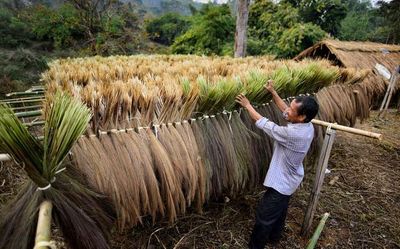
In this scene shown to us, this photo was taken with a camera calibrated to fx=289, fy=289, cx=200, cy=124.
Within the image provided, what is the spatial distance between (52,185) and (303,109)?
1662 mm

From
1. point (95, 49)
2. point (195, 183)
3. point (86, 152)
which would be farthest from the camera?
point (95, 49)

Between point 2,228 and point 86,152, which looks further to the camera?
point 86,152

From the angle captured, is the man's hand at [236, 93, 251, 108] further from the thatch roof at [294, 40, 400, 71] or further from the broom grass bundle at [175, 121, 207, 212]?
the thatch roof at [294, 40, 400, 71]

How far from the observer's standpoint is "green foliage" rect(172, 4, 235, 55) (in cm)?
1132

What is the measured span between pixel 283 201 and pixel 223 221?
68 cm

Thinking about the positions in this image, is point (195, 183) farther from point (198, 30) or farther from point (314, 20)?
point (314, 20)

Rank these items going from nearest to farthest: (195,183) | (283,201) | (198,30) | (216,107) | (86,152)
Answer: (86,152)
(195,183)
(216,107)
(283,201)
(198,30)

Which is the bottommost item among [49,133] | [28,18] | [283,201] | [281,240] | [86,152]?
[281,240]

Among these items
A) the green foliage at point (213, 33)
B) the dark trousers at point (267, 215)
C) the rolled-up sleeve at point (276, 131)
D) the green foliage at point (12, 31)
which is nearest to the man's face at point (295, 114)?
the rolled-up sleeve at point (276, 131)

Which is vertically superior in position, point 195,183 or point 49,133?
point 49,133

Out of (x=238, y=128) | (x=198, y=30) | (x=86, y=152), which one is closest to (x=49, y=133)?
(x=86, y=152)

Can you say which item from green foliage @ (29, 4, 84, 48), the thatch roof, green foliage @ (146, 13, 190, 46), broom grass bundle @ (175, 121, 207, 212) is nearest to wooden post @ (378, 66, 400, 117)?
the thatch roof

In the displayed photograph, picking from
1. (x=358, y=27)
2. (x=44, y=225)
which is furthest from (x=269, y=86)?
(x=358, y=27)

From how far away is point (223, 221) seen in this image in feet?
9.01
